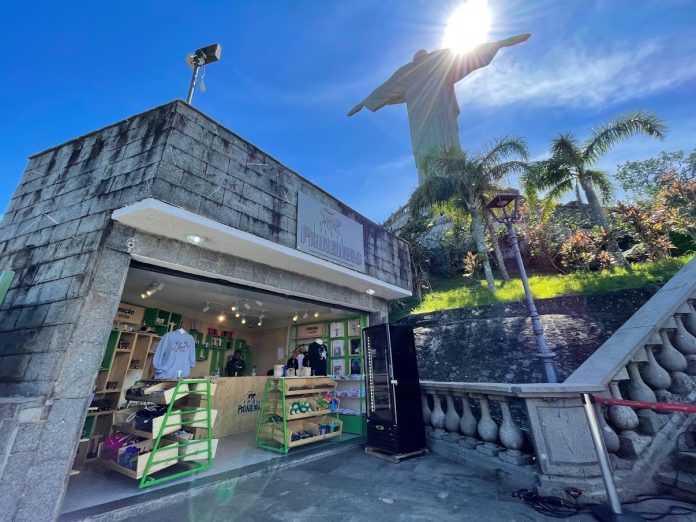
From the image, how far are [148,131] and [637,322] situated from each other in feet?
23.4

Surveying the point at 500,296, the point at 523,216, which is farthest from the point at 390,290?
the point at 523,216

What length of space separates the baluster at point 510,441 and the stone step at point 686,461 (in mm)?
1379

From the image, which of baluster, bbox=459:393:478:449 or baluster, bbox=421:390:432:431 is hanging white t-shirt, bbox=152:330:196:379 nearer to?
baluster, bbox=421:390:432:431

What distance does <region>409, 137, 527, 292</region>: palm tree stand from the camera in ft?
45.3

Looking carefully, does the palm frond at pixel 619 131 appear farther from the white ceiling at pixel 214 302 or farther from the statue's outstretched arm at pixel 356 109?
the statue's outstretched arm at pixel 356 109

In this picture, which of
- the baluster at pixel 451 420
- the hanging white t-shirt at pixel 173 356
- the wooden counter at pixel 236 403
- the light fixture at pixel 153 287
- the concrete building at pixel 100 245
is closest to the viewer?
the concrete building at pixel 100 245

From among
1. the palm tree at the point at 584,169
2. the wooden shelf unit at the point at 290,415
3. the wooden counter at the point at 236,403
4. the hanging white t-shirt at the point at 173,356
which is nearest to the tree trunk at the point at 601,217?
the palm tree at the point at 584,169

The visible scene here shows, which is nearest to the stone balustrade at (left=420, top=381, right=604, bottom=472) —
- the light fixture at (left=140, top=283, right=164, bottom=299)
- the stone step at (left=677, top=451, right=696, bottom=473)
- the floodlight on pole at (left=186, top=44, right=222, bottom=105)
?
the stone step at (left=677, top=451, right=696, bottom=473)

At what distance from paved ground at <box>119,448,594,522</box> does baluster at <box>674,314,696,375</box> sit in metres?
2.47

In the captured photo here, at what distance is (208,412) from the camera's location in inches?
179

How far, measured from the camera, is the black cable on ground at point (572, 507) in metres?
2.58

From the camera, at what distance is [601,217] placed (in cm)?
1281

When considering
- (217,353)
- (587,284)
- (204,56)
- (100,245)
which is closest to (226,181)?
(100,245)

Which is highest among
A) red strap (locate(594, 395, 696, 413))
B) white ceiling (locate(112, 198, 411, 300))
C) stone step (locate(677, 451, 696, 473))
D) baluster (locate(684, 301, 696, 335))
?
white ceiling (locate(112, 198, 411, 300))
